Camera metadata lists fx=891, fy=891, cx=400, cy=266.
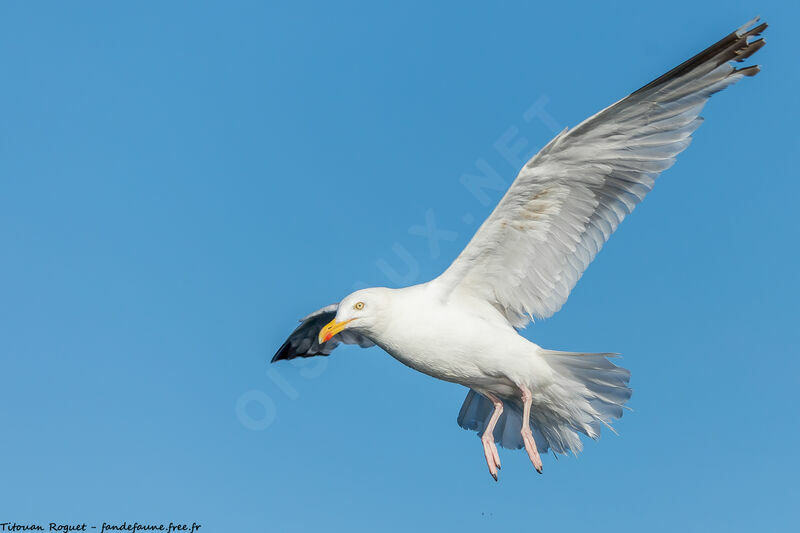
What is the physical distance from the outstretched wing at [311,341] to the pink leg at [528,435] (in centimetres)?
311

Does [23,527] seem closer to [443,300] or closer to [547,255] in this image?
[443,300]

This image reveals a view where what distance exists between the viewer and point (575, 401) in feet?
30.6

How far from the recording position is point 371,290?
904cm

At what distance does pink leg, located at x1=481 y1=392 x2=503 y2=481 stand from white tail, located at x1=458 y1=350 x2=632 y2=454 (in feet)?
0.53

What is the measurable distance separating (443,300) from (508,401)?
5.41 ft

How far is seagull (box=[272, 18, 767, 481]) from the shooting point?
8.31 metres

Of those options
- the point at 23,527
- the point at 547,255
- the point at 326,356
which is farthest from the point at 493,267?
the point at 23,527

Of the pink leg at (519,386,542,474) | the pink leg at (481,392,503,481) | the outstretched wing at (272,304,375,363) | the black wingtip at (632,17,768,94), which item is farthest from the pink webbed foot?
the black wingtip at (632,17,768,94)

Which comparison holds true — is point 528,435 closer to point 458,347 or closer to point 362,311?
point 458,347

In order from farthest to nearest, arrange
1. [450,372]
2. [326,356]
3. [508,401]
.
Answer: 1. [326,356]
2. [508,401]
3. [450,372]

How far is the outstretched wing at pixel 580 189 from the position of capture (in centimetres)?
820

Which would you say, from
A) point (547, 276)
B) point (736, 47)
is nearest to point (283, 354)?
point (547, 276)

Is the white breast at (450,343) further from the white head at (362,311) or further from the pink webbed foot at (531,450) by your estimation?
the pink webbed foot at (531,450)

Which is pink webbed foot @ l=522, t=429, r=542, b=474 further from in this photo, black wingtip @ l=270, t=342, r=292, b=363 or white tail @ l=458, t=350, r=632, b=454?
black wingtip @ l=270, t=342, r=292, b=363
